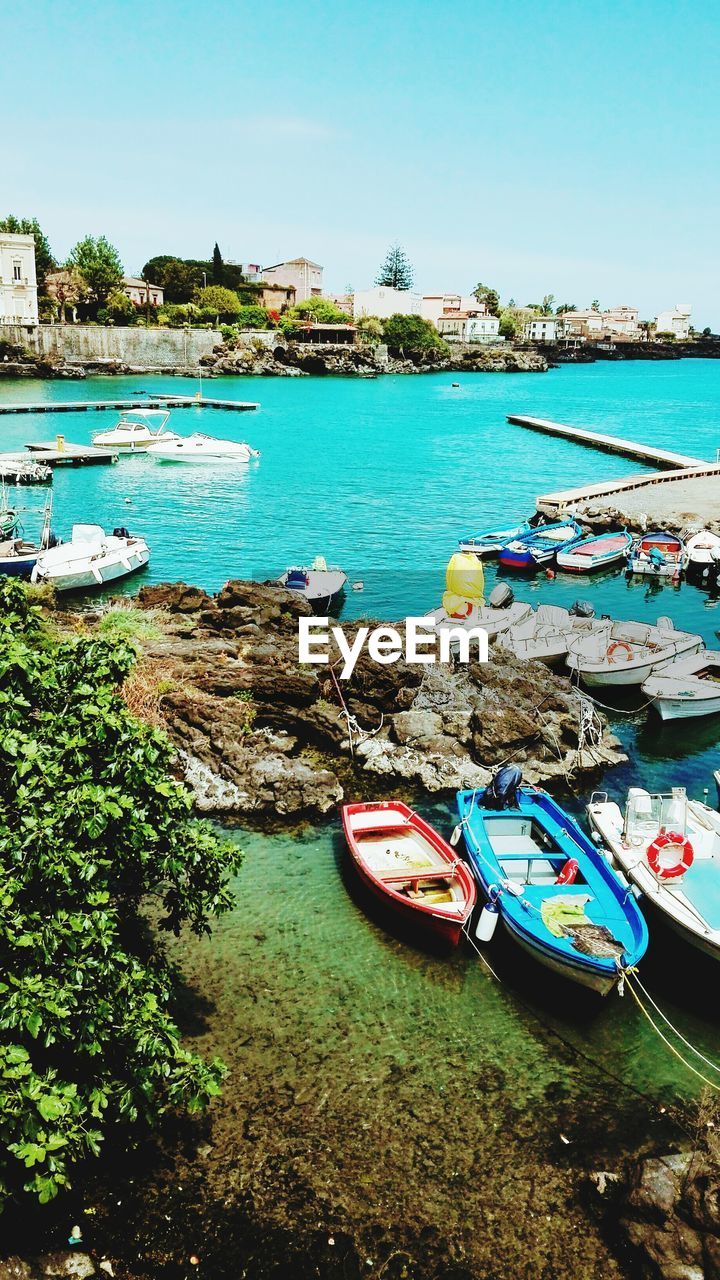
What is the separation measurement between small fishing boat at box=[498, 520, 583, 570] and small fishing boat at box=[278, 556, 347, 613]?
39.2 ft

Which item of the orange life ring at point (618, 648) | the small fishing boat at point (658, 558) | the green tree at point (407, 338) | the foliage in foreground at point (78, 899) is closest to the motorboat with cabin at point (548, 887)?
the foliage in foreground at point (78, 899)

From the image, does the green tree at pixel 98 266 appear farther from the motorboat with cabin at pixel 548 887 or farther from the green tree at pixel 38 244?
the motorboat with cabin at pixel 548 887

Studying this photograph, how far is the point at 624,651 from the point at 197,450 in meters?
55.4

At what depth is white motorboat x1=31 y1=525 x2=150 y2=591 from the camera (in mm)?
37500

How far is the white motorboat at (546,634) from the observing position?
3002cm

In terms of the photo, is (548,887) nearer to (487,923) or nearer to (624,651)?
(487,923)

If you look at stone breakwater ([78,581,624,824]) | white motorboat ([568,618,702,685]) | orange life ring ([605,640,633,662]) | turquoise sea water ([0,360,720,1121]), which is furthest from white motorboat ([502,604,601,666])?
turquoise sea water ([0,360,720,1121])

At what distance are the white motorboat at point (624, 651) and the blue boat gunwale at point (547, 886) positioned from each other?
30.0ft

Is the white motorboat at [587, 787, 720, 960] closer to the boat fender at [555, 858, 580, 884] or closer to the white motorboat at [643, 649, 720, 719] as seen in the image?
the boat fender at [555, 858, 580, 884]

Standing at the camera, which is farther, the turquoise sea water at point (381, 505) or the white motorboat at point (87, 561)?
the white motorboat at point (87, 561)

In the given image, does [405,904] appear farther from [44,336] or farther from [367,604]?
[44,336]

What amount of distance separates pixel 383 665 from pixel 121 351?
150 meters

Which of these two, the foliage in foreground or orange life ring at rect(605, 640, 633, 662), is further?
orange life ring at rect(605, 640, 633, 662)

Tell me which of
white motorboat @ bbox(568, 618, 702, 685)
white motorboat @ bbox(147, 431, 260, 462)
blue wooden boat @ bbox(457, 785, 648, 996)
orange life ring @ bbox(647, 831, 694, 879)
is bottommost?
blue wooden boat @ bbox(457, 785, 648, 996)
